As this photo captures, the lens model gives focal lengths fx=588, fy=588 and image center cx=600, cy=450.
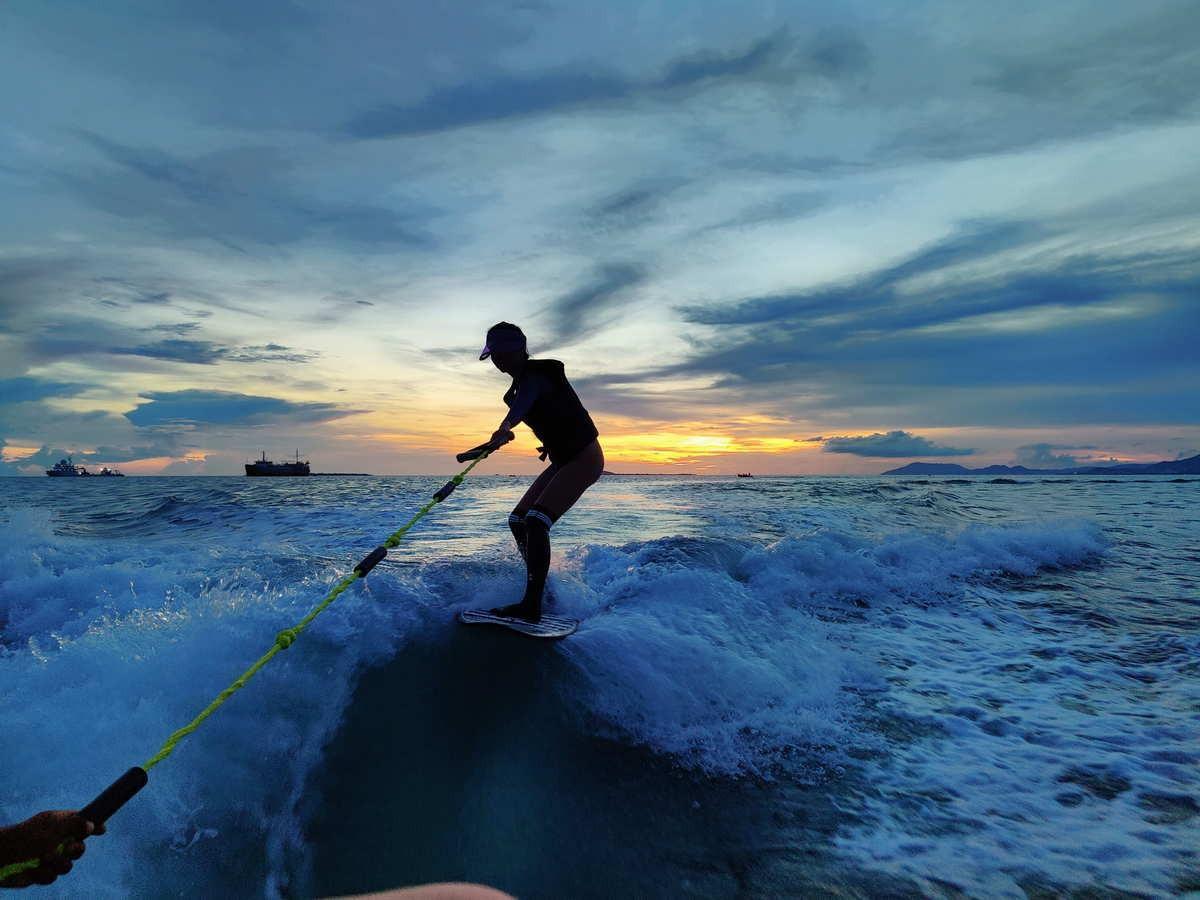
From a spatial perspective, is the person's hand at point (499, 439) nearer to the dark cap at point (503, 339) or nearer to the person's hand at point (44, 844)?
the dark cap at point (503, 339)

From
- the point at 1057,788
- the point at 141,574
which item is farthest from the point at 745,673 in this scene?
the point at 141,574

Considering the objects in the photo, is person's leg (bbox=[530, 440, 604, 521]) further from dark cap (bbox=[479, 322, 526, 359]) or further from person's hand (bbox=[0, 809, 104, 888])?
person's hand (bbox=[0, 809, 104, 888])

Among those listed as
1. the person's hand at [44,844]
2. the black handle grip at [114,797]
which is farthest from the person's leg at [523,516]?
the person's hand at [44,844]

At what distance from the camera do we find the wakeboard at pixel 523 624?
552 centimetres

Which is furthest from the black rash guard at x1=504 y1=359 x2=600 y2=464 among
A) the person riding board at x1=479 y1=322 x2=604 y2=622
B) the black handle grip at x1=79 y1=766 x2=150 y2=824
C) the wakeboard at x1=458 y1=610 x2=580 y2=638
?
the black handle grip at x1=79 y1=766 x2=150 y2=824

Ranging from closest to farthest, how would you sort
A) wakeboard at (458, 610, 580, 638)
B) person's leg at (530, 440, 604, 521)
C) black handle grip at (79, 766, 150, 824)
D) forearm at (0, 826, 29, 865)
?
forearm at (0, 826, 29, 865) → black handle grip at (79, 766, 150, 824) → wakeboard at (458, 610, 580, 638) → person's leg at (530, 440, 604, 521)

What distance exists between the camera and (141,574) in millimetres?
6719

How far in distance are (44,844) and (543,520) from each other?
4.05 m

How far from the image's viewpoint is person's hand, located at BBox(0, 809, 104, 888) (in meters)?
1.60

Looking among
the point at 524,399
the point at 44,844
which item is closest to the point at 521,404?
the point at 524,399

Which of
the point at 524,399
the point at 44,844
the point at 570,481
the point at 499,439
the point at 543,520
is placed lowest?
the point at 44,844

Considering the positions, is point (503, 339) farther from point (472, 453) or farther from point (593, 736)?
point (593, 736)

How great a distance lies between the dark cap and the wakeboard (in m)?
2.52

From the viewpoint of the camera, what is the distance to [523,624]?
18.5ft
